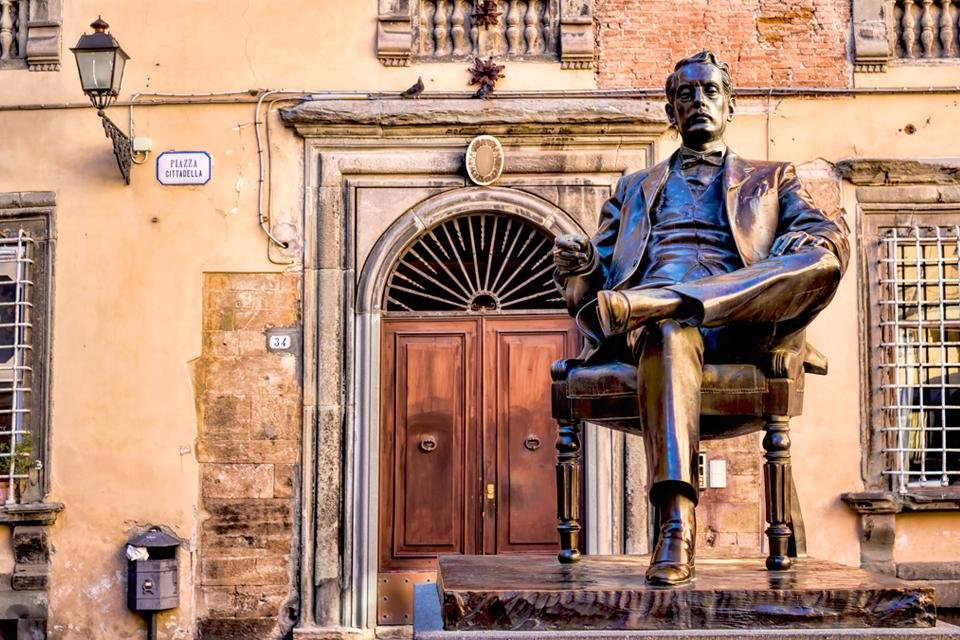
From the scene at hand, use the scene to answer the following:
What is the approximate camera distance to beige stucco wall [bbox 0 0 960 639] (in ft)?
31.2

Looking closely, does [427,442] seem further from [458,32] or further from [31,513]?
[458,32]

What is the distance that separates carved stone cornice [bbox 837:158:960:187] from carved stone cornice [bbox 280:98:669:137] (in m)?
1.29

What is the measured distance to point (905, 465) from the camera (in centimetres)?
956

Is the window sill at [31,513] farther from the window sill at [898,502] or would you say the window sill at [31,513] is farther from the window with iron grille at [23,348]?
the window sill at [898,502]

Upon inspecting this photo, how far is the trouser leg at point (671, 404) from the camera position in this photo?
406 cm

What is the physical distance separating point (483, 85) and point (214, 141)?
1.85 metres

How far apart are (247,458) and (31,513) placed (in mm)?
1442

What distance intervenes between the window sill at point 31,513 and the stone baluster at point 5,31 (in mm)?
3088

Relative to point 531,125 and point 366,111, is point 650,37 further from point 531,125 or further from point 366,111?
point 366,111

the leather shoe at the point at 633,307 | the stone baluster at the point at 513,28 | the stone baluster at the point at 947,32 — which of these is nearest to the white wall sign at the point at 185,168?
the stone baluster at the point at 513,28

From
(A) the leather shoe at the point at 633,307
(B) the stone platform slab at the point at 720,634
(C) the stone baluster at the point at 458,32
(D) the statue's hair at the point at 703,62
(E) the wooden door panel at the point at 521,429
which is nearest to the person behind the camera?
(B) the stone platform slab at the point at 720,634

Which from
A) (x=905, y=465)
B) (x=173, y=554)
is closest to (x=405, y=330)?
(x=173, y=554)

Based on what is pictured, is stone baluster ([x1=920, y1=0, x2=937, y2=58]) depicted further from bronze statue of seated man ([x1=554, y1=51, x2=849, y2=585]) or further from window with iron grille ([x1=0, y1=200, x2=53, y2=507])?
window with iron grille ([x1=0, y1=200, x2=53, y2=507])

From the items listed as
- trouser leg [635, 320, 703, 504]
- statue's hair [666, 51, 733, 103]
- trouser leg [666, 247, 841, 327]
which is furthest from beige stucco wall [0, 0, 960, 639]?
trouser leg [635, 320, 703, 504]
